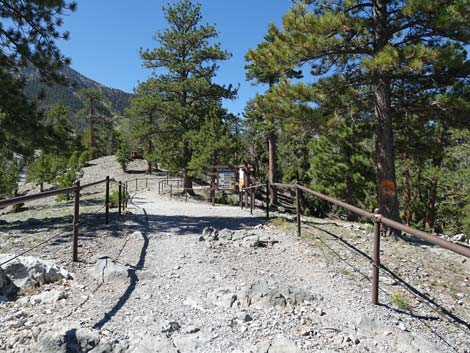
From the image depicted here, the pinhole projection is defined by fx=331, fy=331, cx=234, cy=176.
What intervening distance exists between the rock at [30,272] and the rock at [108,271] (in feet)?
1.04

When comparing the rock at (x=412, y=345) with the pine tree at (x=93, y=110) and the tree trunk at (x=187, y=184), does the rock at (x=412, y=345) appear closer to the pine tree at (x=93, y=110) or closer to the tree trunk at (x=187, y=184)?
the tree trunk at (x=187, y=184)

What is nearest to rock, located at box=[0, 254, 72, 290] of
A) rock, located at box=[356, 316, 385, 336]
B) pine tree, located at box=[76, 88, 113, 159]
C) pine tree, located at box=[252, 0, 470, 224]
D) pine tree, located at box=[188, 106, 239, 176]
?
rock, located at box=[356, 316, 385, 336]

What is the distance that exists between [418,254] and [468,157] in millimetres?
14455

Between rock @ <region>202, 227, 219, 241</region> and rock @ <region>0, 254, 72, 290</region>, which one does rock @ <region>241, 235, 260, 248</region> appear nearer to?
rock @ <region>202, 227, 219, 241</region>

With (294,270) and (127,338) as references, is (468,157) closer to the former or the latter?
(294,270)

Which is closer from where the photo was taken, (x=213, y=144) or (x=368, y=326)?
(x=368, y=326)

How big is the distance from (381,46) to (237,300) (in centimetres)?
573

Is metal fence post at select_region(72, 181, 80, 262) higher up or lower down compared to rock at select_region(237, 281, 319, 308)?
higher up

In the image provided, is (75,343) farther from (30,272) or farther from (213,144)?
(213,144)

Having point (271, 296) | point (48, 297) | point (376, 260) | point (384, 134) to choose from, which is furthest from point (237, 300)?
point (384, 134)

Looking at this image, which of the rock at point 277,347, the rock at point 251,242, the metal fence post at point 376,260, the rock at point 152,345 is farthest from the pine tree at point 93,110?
the rock at point 277,347

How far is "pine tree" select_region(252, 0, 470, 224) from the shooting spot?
5.68 metres

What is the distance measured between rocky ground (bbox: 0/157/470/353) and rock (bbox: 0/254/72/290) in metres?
0.04

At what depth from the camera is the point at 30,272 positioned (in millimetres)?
3914
